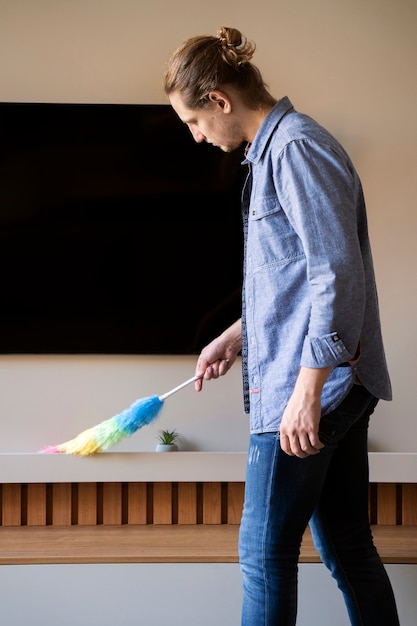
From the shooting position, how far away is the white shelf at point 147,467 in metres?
2.38

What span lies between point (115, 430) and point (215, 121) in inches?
48.5

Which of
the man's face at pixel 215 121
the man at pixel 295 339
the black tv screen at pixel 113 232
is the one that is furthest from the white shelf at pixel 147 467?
the man's face at pixel 215 121

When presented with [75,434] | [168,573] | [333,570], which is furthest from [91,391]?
[333,570]

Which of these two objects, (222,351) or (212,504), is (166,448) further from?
(222,351)

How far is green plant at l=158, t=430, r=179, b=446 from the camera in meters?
2.57

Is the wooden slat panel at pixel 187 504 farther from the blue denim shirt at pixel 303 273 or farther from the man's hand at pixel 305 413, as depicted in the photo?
the man's hand at pixel 305 413

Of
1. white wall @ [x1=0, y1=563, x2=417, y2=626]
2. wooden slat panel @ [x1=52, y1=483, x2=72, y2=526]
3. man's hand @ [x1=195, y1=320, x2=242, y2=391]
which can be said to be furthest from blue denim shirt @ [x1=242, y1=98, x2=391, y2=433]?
wooden slat panel @ [x1=52, y1=483, x2=72, y2=526]

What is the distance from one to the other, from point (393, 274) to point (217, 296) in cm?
61

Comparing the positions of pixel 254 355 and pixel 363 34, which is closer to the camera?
pixel 254 355

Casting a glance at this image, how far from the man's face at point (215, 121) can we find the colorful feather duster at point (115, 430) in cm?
97

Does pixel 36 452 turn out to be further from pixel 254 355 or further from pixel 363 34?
pixel 363 34

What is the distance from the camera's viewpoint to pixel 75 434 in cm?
265

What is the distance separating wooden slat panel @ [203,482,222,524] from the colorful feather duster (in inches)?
14.9

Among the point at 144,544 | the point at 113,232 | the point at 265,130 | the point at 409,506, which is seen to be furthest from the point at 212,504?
the point at 265,130
